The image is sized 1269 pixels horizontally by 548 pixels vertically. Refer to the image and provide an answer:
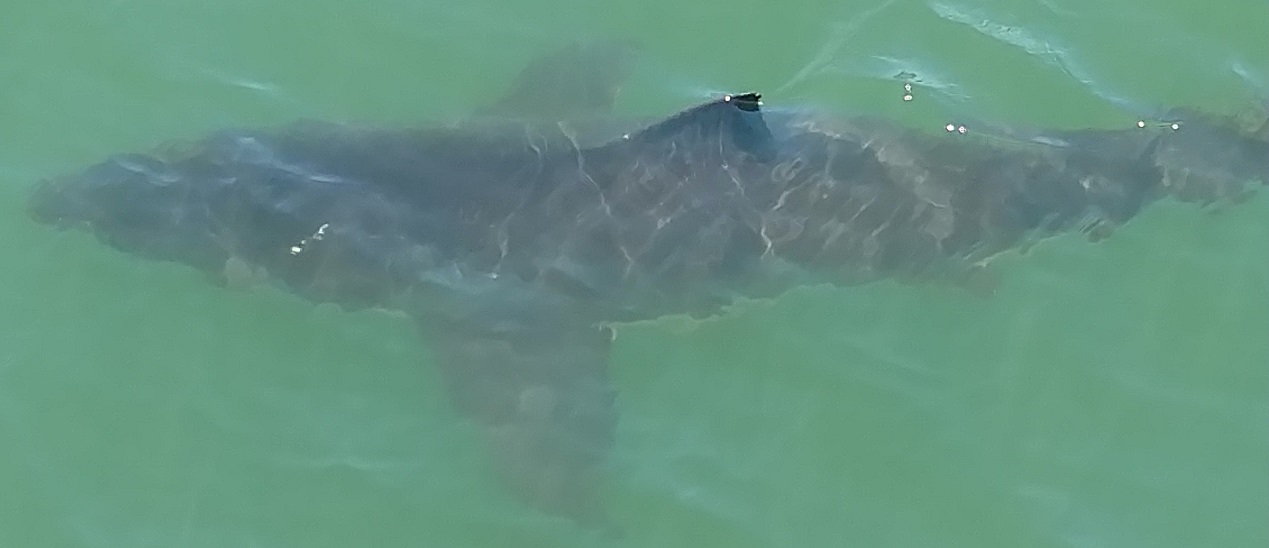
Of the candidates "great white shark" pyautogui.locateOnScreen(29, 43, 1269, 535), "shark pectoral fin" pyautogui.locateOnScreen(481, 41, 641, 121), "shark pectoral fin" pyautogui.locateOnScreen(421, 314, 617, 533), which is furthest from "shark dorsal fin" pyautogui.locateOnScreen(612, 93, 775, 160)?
"shark pectoral fin" pyautogui.locateOnScreen(421, 314, 617, 533)

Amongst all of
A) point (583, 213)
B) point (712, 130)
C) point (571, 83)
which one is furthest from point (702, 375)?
point (571, 83)

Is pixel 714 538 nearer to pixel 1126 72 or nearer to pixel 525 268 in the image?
pixel 525 268

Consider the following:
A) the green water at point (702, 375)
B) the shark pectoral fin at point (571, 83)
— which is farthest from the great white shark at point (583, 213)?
the shark pectoral fin at point (571, 83)

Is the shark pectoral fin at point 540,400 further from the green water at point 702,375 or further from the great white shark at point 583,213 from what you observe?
the green water at point 702,375

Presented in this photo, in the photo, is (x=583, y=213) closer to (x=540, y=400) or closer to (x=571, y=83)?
(x=540, y=400)

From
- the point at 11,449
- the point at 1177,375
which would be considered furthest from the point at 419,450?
the point at 1177,375

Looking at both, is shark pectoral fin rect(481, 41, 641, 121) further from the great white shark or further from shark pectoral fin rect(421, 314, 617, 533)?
shark pectoral fin rect(421, 314, 617, 533)
